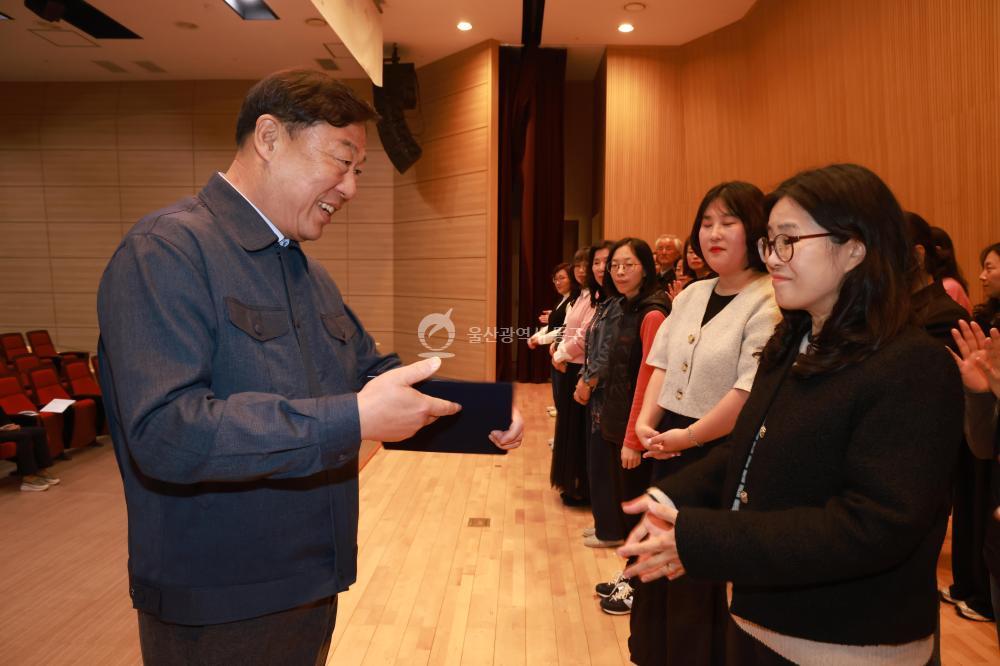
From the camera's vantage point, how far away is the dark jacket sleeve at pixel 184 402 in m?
0.97

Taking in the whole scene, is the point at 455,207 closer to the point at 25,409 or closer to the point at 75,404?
the point at 75,404

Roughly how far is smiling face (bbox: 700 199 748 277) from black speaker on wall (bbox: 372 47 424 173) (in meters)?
7.30

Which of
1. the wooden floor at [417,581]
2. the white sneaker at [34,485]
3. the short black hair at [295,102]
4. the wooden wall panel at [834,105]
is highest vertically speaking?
the wooden wall panel at [834,105]

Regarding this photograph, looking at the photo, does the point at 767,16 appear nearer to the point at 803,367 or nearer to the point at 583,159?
the point at 583,159

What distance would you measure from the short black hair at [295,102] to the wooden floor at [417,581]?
2.11m

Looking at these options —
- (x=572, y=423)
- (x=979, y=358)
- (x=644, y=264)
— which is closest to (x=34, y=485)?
(x=572, y=423)

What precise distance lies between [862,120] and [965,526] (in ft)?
12.3

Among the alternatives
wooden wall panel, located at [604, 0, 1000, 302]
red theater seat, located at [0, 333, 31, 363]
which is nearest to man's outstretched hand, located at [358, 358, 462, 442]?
wooden wall panel, located at [604, 0, 1000, 302]

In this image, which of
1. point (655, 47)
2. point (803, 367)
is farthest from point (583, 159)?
point (803, 367)

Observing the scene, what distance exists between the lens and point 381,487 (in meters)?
4.75

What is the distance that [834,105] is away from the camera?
232 inches

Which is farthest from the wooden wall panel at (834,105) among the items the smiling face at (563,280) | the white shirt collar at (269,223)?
Result: the white shirt collar at (269,223)

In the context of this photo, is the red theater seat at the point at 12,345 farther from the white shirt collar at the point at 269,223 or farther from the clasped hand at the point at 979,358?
the clasped hand at the point at 979,358

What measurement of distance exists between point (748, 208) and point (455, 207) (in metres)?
7.32
